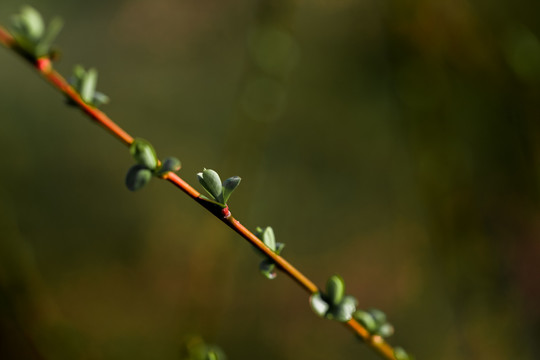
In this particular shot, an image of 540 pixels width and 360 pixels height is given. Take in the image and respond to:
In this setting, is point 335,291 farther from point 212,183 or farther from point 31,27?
point 31,27

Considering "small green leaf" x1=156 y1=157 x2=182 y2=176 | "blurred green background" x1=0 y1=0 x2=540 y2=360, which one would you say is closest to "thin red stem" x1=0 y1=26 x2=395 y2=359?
"small green leaf" x1=156 y1=157 x2=182 y2=176

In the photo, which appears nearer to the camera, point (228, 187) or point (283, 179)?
point (228, 187)

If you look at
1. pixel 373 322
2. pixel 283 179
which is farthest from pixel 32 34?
pixel 283 179

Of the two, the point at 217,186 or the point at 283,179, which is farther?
the point at 283,179

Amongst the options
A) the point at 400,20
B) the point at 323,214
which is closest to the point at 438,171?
the point at 400,20

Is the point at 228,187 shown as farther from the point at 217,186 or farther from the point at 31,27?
the point at 31,27

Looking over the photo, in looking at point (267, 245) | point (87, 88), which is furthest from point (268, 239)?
point (87, 88)

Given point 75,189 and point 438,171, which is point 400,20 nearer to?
point 438,171
